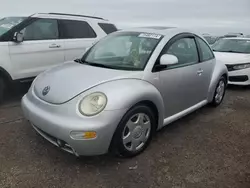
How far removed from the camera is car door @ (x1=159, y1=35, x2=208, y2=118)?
3.44m

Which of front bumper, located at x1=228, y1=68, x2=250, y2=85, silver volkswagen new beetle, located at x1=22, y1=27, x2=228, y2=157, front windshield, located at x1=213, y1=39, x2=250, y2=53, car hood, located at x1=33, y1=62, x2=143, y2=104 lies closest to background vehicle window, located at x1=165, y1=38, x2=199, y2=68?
silver volkswagen new beetle, located at x1=22, y1=27, x2=228, y2=157

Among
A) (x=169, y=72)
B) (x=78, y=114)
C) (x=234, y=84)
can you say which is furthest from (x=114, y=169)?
(x=234, y=84)

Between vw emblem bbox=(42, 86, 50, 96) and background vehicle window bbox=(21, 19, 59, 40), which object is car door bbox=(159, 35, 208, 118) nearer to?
vw emblem bbox=(42, 86, 50, 96)

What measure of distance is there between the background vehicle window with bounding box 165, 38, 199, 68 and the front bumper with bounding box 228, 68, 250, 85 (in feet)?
9.37

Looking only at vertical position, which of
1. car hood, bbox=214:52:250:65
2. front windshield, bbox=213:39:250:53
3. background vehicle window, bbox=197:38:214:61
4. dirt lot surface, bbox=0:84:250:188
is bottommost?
dirt lot surface, bbox=0:84:250:188

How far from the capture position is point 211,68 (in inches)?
175

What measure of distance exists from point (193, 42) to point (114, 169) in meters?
2.43

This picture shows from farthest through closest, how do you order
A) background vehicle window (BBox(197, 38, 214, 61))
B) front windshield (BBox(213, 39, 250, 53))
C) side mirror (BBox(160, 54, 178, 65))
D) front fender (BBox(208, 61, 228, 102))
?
front windshield (BBox(213, 39, 250, 53)) < front fender (BBox(208, 61, 228, 102)) < background vehicle window (BBox(197, 38, 214, 61)) < side mirror (BBox(160, 54, 178, 65))

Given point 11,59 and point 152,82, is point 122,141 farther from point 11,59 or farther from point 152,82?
point 11,59

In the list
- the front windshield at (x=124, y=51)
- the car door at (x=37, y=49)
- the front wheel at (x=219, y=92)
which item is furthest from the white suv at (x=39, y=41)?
the front wheel at (x=219, y=92)

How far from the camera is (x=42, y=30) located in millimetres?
5305

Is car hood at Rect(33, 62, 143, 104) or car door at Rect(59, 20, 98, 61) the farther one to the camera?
Result: car door at Rect(59, 20, 98, 61)

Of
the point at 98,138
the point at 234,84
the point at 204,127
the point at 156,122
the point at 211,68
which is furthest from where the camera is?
the point at 234,84

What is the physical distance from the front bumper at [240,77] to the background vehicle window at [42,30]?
4.32 metres
